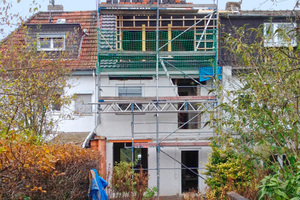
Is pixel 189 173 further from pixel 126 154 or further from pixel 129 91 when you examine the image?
pixel 129 91

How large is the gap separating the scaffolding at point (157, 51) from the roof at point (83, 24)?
3.88 ft

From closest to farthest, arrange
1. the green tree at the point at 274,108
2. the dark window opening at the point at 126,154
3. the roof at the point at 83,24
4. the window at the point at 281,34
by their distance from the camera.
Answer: the window at the point at 281,34 < the green tree at the point at 274,108 < the dark window opening at the point at 126,154 < the roof at the point at 83,24

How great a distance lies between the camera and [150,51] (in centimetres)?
1873

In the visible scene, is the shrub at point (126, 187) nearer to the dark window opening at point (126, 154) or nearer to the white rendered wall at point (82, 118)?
the white rendered wall at point (82, 118)

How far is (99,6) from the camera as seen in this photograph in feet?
62.1

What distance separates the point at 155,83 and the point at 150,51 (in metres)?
1.94

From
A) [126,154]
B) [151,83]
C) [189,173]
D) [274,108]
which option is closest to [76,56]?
[151,83]

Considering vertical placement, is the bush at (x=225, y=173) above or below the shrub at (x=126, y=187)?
above

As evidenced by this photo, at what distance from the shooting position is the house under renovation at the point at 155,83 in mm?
19016

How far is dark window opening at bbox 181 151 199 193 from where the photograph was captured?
2038 centimetres

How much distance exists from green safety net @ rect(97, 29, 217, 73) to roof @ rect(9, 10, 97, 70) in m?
1.17

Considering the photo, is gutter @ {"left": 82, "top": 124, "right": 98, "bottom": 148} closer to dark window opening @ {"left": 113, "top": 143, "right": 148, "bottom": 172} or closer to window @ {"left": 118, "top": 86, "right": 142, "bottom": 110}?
dark window opening @ {"left": 113, "top": 143, "right": 148, "bottom": 172}

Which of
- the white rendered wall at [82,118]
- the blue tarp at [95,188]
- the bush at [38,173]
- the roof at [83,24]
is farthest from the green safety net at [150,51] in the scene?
the bush at [38,173]

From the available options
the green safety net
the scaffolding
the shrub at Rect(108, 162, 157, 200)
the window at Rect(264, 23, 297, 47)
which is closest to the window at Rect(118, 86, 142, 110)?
the scaffolding
